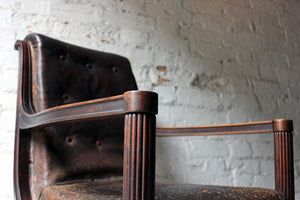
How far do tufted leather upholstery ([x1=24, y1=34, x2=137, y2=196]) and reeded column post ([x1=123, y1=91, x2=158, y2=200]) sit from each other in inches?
19.4

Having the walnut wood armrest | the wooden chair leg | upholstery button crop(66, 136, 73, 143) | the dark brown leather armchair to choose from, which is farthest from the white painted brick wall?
the wooden chair leg

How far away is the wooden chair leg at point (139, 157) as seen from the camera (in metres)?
0.55

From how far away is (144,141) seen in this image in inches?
21.8

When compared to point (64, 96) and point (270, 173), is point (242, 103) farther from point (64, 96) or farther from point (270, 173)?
point (64, 96)

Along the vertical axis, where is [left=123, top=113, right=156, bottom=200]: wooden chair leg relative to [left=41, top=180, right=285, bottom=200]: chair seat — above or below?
above

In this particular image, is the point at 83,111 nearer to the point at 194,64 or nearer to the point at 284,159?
the point at 284,159

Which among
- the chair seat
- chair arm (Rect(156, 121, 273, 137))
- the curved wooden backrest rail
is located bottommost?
the chair seat

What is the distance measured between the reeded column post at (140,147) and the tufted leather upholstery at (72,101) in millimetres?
493

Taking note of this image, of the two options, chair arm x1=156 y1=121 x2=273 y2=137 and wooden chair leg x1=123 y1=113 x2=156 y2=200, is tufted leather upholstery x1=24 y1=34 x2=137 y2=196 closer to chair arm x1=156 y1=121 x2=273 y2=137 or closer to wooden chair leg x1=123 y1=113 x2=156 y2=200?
chair arm x1=156 y1=121 x2=273 y2=137

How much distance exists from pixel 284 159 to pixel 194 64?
3.10 feet

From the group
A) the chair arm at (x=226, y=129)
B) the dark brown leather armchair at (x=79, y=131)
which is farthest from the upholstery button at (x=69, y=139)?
the chair arm at (x=226, y=129)

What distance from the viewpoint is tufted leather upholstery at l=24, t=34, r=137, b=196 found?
996mm

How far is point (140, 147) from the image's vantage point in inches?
21.8

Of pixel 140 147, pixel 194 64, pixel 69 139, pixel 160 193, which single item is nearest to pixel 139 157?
pixel 140 147
